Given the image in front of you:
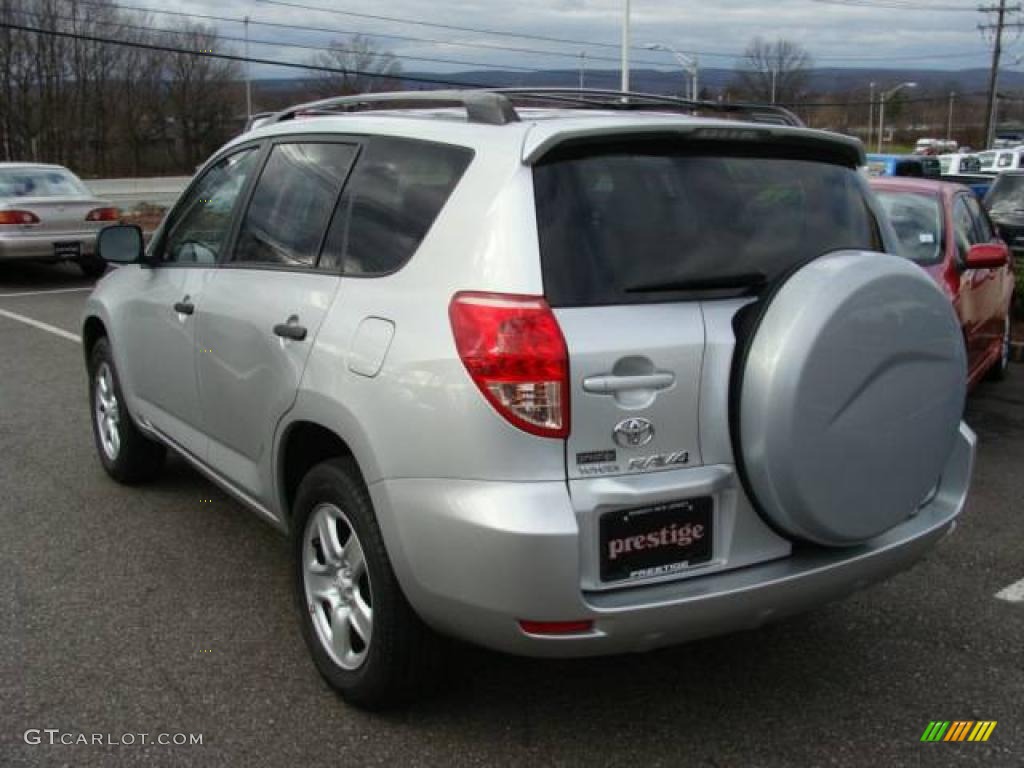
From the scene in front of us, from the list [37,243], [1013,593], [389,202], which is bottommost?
[1013,593]

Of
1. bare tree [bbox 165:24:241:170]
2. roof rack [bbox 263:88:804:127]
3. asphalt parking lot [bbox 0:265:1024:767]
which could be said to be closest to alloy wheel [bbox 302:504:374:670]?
asphalt parking lot [bbox 0:265:1024:767]

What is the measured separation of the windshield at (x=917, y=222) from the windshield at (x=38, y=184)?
11.5m

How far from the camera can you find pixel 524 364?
264 centimetres

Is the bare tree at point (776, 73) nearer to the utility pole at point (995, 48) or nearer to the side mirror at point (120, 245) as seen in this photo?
the utility pole at point (995, 48)

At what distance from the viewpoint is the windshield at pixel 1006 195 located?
13406 millimetres

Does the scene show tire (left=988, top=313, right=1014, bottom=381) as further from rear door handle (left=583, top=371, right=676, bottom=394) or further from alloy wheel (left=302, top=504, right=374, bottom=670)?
alloy wheel (left=302, top=504, right=374, bottom=670)

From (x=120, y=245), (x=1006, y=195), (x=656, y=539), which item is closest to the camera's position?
(x=656, y=539)

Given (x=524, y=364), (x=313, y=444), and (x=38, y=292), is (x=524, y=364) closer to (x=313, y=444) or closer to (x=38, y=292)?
(x=313, y=444)

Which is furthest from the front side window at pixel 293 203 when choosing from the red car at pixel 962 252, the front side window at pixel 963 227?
the front side window at pixel 963 227

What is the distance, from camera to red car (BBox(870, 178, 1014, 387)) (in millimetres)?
6613

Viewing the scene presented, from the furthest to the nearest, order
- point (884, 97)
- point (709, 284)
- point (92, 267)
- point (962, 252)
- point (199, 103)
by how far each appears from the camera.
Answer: point (884, 97), point (199, 103), point (92, 267), point (962, 252), point (709, 284)

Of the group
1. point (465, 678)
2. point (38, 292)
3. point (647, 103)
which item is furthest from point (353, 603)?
point (38, 292)

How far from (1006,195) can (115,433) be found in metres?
12.1

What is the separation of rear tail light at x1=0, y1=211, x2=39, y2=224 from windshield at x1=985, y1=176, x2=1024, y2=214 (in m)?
12.5
